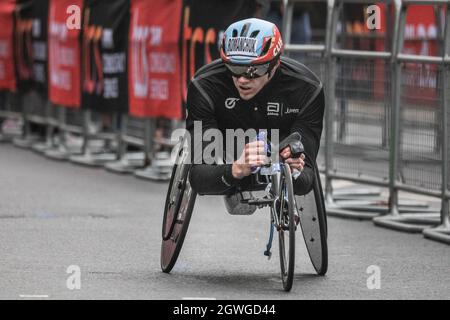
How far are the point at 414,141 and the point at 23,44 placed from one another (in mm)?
8315

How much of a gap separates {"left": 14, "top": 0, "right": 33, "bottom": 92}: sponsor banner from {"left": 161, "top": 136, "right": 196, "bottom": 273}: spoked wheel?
10.2m

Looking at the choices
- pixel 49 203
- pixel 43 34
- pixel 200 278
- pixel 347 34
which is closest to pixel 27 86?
pixel 43 34

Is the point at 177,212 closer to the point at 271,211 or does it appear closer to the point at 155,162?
the point at 271,211

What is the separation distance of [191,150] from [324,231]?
3.24ft

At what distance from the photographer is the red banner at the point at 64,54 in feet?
58.1

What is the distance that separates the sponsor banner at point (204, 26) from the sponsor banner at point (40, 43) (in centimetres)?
398

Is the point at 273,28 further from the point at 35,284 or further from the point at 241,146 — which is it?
the point at 35,284

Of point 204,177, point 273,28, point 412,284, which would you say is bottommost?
point 412,284

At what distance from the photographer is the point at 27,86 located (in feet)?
65.2

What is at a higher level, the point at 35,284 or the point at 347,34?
the point at 347,34

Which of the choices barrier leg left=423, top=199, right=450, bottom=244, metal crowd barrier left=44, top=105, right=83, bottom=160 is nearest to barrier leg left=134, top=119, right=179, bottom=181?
metal crowd barrier left=44, top=105, right=83, bottom=160

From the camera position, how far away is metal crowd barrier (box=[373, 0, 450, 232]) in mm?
12258

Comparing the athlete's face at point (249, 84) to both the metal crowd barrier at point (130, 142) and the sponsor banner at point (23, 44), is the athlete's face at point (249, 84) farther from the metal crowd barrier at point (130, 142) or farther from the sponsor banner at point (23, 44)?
the sponsor banner at point (23, 44)

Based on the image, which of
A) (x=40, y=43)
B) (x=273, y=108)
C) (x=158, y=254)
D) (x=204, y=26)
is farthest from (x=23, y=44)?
(x=273, y=108)
